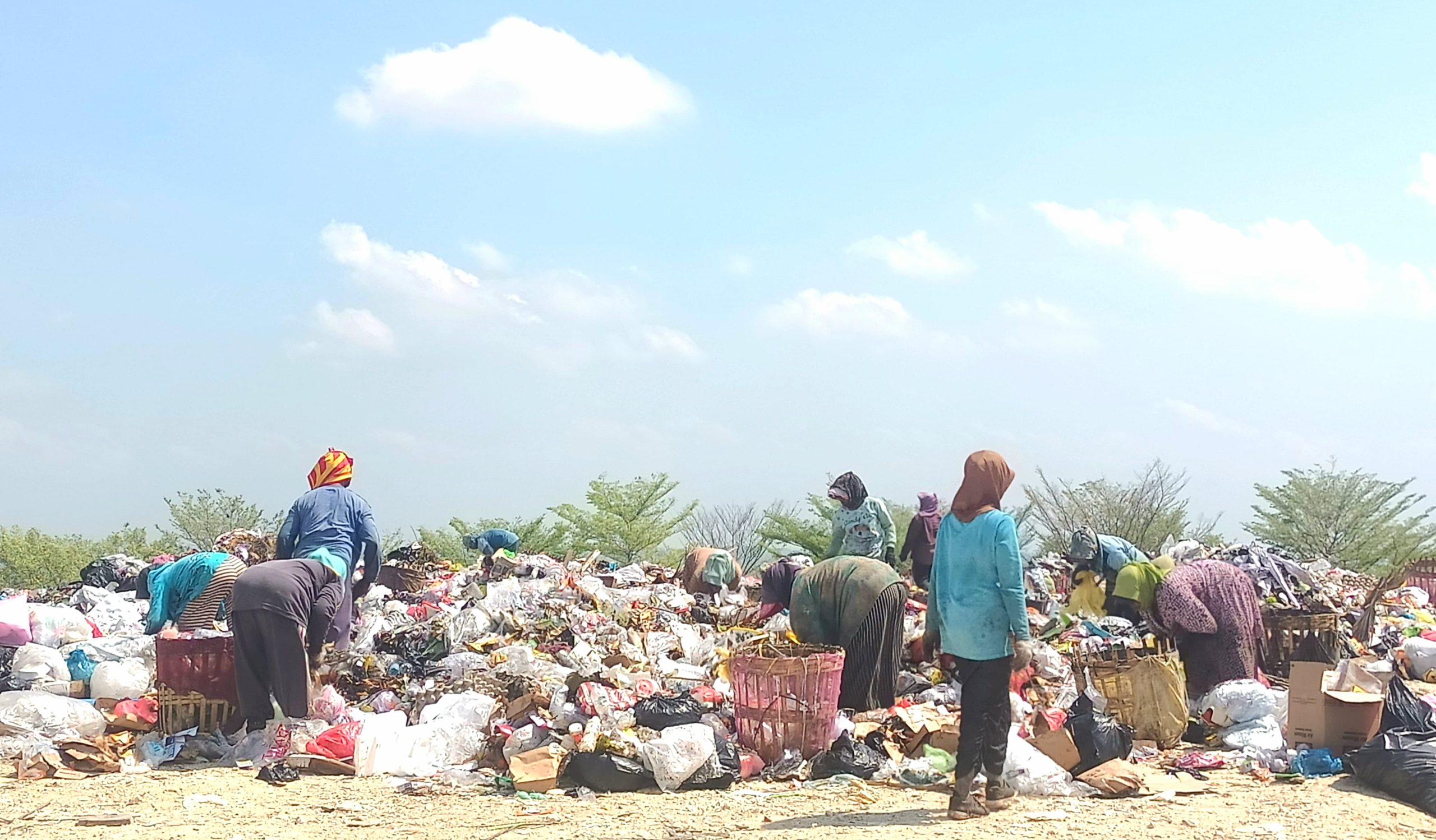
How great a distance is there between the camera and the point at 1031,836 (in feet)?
16.8

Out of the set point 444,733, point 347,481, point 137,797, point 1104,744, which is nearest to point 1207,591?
point 1104,744

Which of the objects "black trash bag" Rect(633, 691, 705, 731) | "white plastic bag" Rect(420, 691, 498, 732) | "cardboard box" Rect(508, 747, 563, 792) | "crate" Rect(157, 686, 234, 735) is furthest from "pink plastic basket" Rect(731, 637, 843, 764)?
"crate" Rect(157, 686, 234, 735)

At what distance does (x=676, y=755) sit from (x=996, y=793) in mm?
1514

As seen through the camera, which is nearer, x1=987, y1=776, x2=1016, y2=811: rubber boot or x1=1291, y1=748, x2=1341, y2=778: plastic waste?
A: x1=987, y1=776, x2=1016, y2=811: rubber boot

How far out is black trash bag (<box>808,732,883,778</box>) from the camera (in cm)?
630

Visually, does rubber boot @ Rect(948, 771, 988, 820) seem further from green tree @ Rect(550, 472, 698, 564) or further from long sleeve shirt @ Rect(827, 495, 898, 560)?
green tree @ Rect(550, 472, 698, 564)

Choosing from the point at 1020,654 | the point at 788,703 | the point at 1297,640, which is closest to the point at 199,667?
the point at 788,703

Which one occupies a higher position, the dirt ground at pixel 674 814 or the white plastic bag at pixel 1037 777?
the white plastic bag at pixel 1037 777

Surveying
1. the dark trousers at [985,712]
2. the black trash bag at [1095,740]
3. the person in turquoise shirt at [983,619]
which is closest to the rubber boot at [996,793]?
the person in turquoise shirt at [983,619]

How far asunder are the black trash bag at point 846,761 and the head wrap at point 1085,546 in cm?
239

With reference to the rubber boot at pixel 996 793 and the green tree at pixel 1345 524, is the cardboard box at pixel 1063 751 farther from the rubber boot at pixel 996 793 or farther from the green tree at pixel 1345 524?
the green tree at pixel 1345 524

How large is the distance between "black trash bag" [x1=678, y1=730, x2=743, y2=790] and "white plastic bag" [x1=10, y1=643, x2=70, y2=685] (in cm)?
455

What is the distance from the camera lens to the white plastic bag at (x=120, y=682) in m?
7.73

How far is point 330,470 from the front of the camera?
7.43 meters
